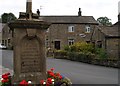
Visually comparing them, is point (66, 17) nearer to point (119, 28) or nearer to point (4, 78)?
point (119, 28)

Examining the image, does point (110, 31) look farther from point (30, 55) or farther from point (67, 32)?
point (30, 55)

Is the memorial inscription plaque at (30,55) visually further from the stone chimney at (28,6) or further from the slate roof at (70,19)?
the slate roof at (70,19)

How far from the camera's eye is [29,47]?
10117mm

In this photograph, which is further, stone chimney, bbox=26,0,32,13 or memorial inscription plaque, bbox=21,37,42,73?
stone chimney, bbox=26,0,32,13

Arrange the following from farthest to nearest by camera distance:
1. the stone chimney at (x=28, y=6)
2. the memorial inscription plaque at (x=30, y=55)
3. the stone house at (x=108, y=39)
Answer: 1. the stone house at (x=108, y=39)
2. the stone chimney at (x=28, y=6)
3. the memorial inscription plaque at (x=30, y=55)

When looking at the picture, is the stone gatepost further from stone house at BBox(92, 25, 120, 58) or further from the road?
stone house at BBox(92, 25, 120, 58)

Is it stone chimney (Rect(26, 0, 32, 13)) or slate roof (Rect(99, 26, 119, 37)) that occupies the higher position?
slate roof (Rect(99, 26, 119, 37))

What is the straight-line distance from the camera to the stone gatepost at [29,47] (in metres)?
9.97

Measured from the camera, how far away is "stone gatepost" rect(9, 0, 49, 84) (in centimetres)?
997

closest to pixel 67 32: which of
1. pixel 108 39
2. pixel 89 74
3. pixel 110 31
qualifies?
pixel 110 31

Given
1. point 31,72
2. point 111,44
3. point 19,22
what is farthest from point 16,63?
point 111,44

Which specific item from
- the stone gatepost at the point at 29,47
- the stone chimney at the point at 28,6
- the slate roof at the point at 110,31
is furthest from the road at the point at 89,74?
the slate roof at the point at 110,31

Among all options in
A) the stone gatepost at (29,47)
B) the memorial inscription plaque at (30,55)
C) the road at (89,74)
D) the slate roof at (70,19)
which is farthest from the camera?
the slate roof at (70,19)

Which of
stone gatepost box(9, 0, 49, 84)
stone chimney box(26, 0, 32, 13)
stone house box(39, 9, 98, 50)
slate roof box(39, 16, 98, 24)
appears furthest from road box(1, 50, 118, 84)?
slate roof box(39, 16, 98, 24)
